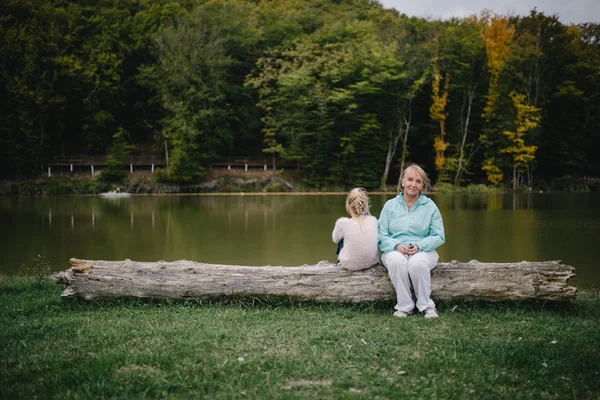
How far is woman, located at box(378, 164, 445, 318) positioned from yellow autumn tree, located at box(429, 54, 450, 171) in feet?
111

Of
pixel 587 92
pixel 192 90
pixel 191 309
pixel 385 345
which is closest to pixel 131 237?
pixel 191 309

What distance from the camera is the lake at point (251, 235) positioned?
11.1 metres

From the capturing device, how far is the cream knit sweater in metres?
5.59

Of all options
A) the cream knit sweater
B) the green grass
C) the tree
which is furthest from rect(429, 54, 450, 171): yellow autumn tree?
the cream knit sweater

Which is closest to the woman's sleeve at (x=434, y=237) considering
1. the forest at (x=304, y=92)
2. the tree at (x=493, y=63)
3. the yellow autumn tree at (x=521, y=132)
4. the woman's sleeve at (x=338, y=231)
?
the woman's sleeve at (x=338, y=231)

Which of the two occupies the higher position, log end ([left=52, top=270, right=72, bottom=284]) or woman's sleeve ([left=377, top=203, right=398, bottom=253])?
woman's sleeve ([left=377, top=203, right=398, bottom=253])

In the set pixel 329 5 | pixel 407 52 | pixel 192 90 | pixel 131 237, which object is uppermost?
pixel 329 5

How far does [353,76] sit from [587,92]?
1962 cm

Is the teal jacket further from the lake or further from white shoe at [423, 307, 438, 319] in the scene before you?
the lake

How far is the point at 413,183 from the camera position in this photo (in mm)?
5609

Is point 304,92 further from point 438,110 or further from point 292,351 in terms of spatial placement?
point 292,351

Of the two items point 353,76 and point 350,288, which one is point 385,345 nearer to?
point 350,288

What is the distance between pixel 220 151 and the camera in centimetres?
3947

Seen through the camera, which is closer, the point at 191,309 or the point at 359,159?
the point at 191,309
